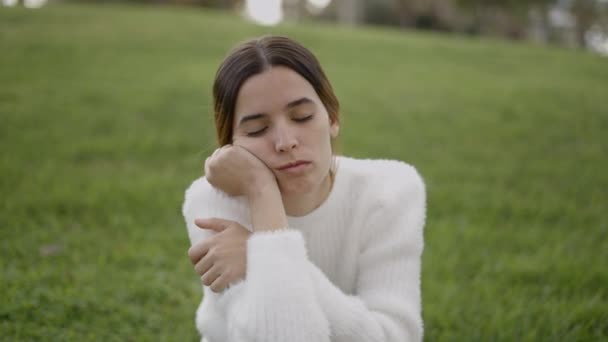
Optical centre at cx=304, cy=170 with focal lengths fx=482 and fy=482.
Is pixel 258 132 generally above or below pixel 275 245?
above

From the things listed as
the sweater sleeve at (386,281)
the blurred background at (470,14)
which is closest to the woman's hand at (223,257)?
the sweater sleeve at (386,281)

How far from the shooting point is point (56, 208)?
164 inches

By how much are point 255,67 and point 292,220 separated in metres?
0.66

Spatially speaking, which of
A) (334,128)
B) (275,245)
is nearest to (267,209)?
(275,245)

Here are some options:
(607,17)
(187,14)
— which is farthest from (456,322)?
(607,17)

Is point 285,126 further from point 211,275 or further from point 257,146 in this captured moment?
point 211,275

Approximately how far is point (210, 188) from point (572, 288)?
254 cm

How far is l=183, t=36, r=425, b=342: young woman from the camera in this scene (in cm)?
159

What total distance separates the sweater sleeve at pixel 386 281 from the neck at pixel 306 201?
22 cm

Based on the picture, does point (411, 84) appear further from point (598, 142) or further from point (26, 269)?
point (26, 269)

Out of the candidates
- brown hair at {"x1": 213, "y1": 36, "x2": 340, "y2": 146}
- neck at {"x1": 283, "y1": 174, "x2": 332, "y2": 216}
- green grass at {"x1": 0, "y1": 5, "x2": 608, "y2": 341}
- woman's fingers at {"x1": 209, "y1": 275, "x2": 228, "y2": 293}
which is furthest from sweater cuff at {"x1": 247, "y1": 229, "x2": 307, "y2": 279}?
green grass at {"x1": 0, "y1": 5, "x2": 608, "y2": 341}

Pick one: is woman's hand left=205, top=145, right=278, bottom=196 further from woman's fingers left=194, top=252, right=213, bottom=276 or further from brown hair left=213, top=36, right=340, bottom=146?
woman's fingers left=194, top=252, right=213, bottom=276

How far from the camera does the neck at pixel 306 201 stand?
202 cm

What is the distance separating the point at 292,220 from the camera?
6.70 feet
